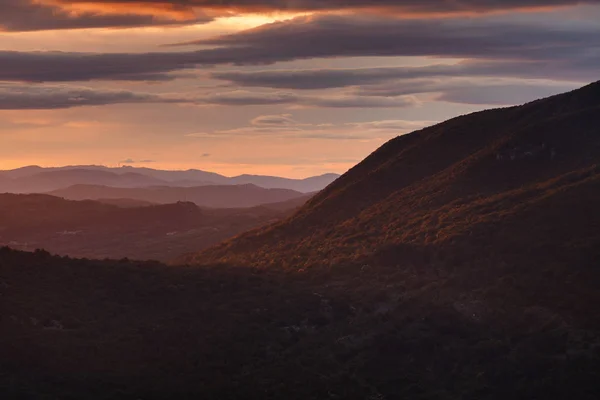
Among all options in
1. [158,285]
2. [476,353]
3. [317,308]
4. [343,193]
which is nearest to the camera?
[476,353]

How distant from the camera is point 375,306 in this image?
74.1 meters

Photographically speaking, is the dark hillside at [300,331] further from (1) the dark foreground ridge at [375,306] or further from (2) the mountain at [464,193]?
(2) the mountain at [464,193]

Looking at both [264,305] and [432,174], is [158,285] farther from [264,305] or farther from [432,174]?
[432,174]

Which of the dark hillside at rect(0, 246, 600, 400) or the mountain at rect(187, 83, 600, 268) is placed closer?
the dark hillside at rect(0, 246, 600, 400)

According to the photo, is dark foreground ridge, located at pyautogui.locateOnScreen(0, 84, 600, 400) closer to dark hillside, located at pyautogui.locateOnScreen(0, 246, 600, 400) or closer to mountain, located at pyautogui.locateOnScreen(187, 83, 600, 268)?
dark hillside, located at pyautogui.locateOnScreen(0, 246, 600, 400)

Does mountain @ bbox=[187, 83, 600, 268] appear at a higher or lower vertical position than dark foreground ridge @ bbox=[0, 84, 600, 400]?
higher

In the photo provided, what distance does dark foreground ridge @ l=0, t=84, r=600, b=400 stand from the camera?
186ft

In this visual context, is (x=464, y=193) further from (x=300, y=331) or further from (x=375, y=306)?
(x=300, y=331)

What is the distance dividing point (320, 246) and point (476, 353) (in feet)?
133

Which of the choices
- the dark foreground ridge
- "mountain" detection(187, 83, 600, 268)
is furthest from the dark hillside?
"mountain" detection(187, 83, 600, 268)

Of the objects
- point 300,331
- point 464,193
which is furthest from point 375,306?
point 464,193

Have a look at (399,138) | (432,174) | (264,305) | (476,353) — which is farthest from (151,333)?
(399,138)

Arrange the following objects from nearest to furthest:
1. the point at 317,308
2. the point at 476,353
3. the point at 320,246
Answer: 1. the point at 476,353
2. the point at 317,308
3. the point at 320,246

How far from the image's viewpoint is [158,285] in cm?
7800
